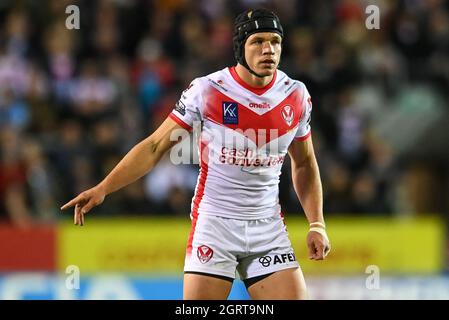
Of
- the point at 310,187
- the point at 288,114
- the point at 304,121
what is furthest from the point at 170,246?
the point at 288,114

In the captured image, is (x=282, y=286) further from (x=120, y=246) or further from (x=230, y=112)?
(x=120, y=246)

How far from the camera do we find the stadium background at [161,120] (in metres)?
12.0

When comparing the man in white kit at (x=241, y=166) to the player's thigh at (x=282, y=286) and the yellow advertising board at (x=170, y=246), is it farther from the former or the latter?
the yellow advertising board at (x=170, y=246)

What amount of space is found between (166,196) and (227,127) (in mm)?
6110

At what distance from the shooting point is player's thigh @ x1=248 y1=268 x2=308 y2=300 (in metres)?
6.18

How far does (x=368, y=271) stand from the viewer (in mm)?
11727

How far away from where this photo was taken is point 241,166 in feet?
20.6

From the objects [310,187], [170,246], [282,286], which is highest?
[310,187]

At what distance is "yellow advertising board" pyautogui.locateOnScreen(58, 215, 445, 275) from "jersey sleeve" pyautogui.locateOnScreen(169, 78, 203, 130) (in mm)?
5779

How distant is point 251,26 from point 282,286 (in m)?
1.54

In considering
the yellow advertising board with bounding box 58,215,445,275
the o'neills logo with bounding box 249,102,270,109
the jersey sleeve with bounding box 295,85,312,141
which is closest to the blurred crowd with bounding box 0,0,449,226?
the yellow advertising board with bounding box 58,215,445,275

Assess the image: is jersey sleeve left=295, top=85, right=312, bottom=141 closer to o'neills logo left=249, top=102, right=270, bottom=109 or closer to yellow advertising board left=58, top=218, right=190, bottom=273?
o'neills logo left=249, top=102, right=270, bottom=109
